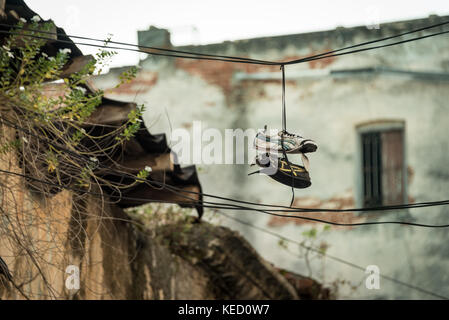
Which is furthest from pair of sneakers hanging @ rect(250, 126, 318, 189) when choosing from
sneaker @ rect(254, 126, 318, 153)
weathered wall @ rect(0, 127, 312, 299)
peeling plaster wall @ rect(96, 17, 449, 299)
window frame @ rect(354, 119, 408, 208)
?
window frame @ rect(354, 119, 408, 208)

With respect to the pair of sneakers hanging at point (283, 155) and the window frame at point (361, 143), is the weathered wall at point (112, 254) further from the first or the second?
the window frame at point (361, 143)

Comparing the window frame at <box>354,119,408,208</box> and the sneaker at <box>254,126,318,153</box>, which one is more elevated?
the window frame at <box>354,119,408,208</box>

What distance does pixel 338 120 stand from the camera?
14867 mm

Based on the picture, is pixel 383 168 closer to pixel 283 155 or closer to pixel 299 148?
pixel 283 155

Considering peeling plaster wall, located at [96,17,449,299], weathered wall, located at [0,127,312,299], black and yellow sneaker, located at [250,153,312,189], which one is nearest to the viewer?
black and yellow sneaker, located at [250,153,312,189]

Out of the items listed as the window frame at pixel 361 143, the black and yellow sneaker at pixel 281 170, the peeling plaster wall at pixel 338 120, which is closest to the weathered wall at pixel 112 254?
the black and yellow sneaker at pixel 281 170

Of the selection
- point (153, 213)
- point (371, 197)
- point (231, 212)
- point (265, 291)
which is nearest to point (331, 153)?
point (371, 197)

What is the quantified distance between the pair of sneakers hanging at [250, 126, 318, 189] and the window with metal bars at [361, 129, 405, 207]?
8.69 m

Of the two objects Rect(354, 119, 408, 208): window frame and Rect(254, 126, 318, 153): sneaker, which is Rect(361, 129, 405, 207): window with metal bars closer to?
Rect(354, 119, 408, 208): window frame

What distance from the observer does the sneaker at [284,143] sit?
19.7 feet

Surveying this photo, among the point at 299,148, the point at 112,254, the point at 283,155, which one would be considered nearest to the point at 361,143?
the point at 112,254

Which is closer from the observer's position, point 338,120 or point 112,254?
point 112,254

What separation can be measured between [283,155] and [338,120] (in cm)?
894

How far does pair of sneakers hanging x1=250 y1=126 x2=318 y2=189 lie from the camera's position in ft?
19.5
